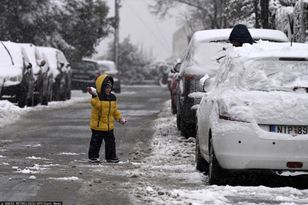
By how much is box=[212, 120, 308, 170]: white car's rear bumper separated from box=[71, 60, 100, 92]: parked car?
31678mm

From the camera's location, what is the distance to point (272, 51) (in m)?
9.20

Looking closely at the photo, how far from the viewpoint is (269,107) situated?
861 centimetres

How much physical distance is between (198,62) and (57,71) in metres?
14.2

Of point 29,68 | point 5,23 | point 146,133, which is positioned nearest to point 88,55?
point 5,23

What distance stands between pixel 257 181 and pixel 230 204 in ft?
6.45

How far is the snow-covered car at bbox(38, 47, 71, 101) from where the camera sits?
26812 millimetres

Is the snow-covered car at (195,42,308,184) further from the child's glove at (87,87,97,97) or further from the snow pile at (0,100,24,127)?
the snow pile at (0,100,24,127)

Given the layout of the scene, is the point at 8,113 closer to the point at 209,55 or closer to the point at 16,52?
the point at 16,52

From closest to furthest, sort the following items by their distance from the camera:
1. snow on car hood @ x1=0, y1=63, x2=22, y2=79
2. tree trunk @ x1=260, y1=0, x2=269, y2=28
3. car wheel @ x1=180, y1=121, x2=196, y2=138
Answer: car wheel @ x1=180, y1=121, x2=196, y2=138, tree trunk @ x1=260, y1=0, x2=269, y2=28, snow on car hood @ x1=0, y1=63, x2=22, y2=79

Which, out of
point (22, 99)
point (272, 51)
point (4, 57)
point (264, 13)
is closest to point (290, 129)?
point (272, 51)

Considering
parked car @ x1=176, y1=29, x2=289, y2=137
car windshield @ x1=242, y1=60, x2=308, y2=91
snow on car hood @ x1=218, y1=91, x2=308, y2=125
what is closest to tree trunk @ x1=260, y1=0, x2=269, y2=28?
parked car @ x1=176, y1=29, x2=289, y2=137

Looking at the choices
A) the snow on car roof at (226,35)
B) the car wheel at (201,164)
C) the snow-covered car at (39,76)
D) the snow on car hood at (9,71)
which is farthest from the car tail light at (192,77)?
the snow-covered car at (39,76)

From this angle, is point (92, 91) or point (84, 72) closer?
point (92, 91)

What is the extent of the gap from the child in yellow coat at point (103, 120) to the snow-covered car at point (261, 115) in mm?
2363
